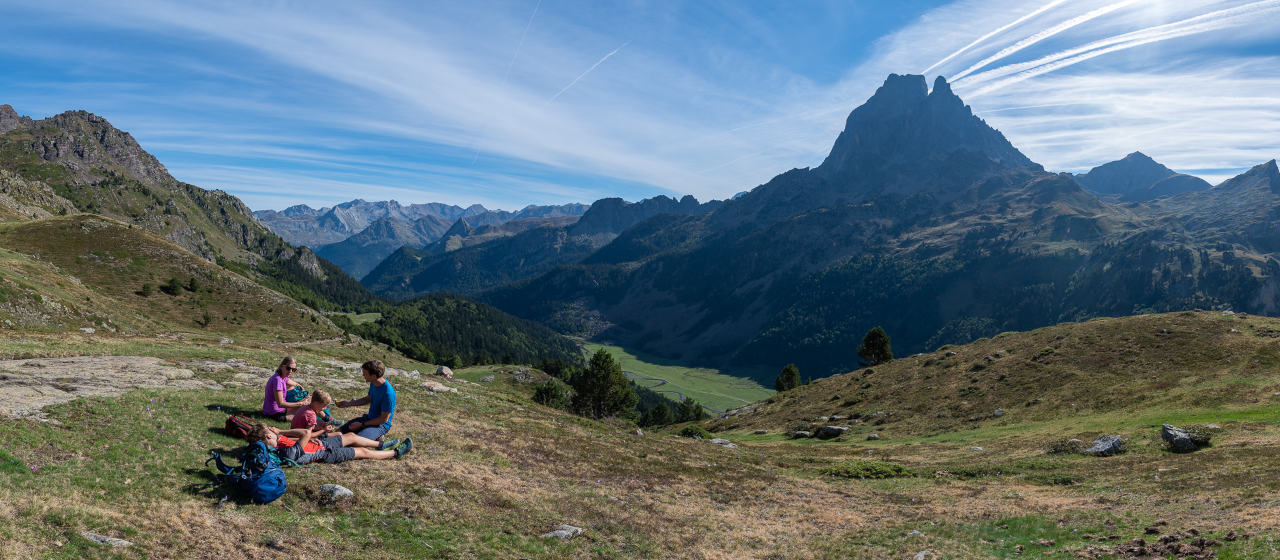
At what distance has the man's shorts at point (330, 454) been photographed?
1698 centimetres

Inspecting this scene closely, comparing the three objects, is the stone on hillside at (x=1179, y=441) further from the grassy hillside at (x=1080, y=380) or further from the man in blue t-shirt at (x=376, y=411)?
the man in blue t-shirt at (x=376, y=411)

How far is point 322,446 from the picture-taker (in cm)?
1789

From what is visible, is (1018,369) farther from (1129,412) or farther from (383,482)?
(383,482)

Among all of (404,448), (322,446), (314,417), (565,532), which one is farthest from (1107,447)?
(314,417)

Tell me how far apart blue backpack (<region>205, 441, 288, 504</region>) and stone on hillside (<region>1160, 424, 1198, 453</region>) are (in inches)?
1680

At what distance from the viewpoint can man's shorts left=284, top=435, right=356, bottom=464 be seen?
17.0 meters

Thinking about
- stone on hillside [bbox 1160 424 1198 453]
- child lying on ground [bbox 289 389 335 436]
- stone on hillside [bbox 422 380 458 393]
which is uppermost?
child lying on ground [bbox 289 389 335 436]

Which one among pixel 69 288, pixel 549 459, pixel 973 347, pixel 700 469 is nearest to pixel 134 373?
pixel 549 459

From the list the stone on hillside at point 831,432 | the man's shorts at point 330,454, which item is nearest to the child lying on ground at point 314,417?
the man's shorts at point 330,454

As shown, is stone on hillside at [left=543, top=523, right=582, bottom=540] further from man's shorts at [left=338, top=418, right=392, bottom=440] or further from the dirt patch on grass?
the dirt patch on grass

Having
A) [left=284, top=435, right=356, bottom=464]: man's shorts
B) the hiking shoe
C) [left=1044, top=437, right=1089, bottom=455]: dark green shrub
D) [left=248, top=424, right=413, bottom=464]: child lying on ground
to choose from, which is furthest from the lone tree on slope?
[left=284, top=435, right=356, bottom=464]: man's shorts

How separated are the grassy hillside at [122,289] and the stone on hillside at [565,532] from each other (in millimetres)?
50377

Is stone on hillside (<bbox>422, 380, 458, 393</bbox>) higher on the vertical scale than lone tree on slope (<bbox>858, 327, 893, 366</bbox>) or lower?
higher

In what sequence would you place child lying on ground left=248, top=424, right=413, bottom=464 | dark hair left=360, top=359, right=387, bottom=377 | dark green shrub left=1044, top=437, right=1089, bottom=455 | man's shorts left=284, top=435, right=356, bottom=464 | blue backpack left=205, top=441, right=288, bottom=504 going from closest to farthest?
1. blue backpack left=205, top=441, right=288, bottom=504
2. child lying on ground left=248, top=424, right=413, bottom=464
3. man's shorts left=284, top=435, right=356, bottom=464
4. dark hair left=360, top=359, right=387, bottom=377
5. dark green shrub left=1044, top=437, right=1089, bottom=455
